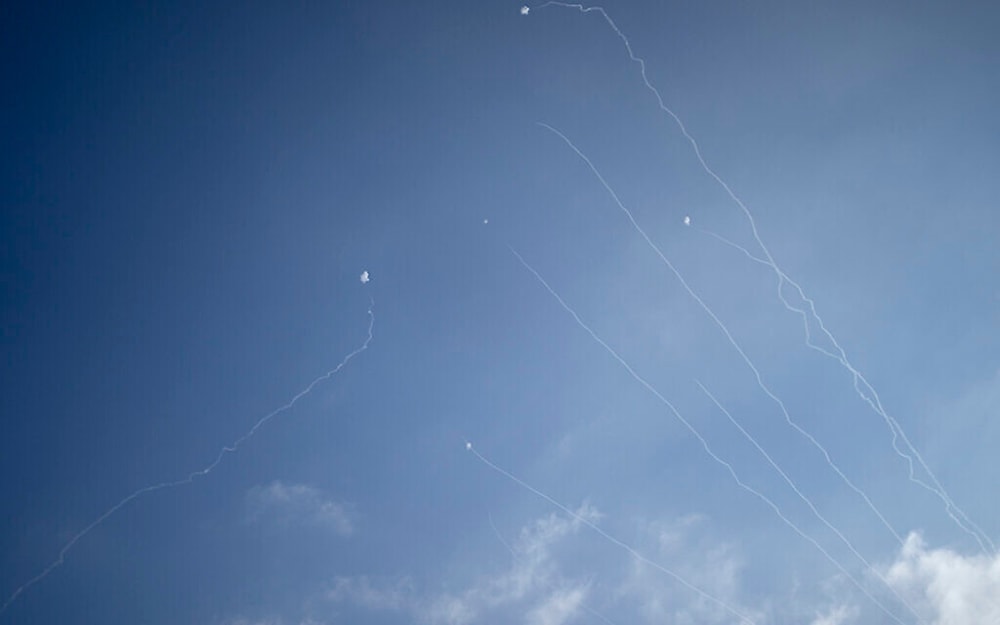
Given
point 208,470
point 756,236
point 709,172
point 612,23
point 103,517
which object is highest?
point 612,23

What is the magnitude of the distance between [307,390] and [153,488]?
5.70 metres

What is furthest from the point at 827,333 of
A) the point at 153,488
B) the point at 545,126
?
the point at 153,488

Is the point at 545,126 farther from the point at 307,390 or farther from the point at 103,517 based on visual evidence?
the point at 103,517

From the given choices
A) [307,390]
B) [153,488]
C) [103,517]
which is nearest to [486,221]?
[307,390]

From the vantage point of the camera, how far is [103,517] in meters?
19.0

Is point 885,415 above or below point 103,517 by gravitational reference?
above

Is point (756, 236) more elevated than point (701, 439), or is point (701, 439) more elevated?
point (756, 236)

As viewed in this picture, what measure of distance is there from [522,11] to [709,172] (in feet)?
25.4

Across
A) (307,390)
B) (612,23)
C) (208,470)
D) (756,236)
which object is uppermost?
(612,23)

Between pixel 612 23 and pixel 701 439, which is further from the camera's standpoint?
pixel 701 439

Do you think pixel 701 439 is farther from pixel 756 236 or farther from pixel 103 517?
pixel 103 517

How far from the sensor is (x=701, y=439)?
843 inches

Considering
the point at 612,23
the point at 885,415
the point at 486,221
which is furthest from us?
the point at 885,415

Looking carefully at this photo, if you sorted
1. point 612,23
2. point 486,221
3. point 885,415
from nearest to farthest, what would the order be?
point 612,23 < point 486,221 < point 885,415
